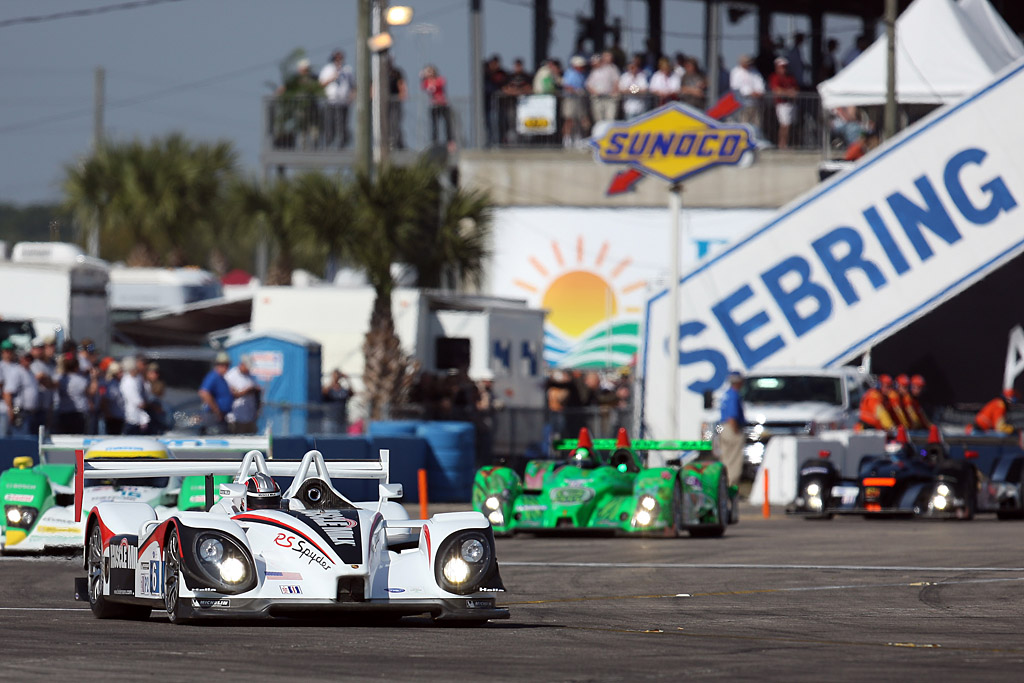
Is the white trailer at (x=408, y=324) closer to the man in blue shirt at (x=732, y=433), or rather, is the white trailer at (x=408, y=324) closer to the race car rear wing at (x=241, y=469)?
the man in blue shirt at (x=732, y=433)

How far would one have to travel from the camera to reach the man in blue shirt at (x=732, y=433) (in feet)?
90.8

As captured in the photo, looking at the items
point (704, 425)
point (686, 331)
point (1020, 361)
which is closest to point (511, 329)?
point (686, 331)

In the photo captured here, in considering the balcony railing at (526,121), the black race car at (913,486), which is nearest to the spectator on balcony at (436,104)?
the balcony railing at (526,121)

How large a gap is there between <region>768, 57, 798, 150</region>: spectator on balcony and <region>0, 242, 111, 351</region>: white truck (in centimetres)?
1924

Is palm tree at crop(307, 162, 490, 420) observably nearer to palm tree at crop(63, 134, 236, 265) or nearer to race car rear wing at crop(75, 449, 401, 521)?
palm tree at crop(63, 134, 236, 265)

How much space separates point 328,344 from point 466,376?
10.9 feet

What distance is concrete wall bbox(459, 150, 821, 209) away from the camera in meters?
45.4

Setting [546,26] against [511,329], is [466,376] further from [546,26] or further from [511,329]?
[546,26]

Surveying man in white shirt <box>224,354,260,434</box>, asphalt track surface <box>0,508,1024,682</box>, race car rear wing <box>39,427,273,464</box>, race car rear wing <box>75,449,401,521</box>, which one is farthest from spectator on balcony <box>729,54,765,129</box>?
race car rear wing <box>75,449,401,521</box>

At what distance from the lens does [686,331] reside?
34812 mm

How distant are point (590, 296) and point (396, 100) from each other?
6.85 meters

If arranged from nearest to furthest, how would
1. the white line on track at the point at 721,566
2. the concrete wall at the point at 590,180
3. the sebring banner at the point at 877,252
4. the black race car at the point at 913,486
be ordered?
1. the white line on track at the point at 721,566
2. the black race car at the point at 913,486
3. the sebring banner at the point at 877,252
4. the concrete wall at the point at 590,180

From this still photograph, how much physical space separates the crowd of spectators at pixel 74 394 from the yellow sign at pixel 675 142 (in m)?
11.6

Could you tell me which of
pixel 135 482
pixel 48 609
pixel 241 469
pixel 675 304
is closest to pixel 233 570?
pixel 241 469
